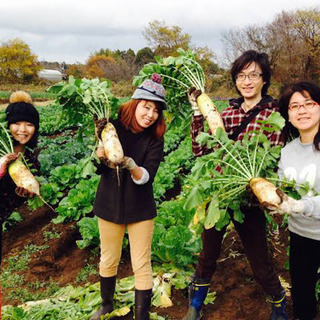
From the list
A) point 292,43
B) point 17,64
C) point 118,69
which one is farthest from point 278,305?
point 17,64

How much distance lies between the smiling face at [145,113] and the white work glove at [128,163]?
0.33m

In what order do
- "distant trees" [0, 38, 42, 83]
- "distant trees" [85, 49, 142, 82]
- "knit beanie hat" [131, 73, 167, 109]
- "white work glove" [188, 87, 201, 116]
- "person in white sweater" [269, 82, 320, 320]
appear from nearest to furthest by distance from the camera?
"person in white sweater" [269, 82, 320, 320] < "knit beanie hat" [131, 73, 167, 109] < "white work glove" [188, 87, 201, 116] < "distant trees" [85, 49, 142, 82] < "distant trees" [0, 38, 42, 83]

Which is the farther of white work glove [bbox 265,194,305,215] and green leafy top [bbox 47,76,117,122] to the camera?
green leafy top [bbox 47,76,117,122]

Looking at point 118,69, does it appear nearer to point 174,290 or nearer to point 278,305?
point 174,290

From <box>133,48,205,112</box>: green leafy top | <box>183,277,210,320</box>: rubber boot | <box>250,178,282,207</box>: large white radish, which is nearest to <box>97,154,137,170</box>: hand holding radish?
<box>250,178,282,207</box>: large white radish

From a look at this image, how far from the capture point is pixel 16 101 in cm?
269

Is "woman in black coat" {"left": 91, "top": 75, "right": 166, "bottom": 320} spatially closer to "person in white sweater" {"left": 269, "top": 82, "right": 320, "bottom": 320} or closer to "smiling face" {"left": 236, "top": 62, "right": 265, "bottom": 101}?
"smiling face" {"left": 236, "top": 62, "right": 265, "bottom": 101}

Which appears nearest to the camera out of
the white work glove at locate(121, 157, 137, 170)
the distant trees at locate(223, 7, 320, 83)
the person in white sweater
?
the person in white sweater

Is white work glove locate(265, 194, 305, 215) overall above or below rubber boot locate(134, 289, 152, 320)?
above

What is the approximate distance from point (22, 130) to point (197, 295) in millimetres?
1964

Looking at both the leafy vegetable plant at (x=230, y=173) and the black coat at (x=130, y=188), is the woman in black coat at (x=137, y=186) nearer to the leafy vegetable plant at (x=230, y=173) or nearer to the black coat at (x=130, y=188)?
the black coat at (x=130, y=188)

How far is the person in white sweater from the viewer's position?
225cm

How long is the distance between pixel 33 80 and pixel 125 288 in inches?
1893

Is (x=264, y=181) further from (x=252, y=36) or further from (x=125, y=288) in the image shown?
(x=252, y=36)
